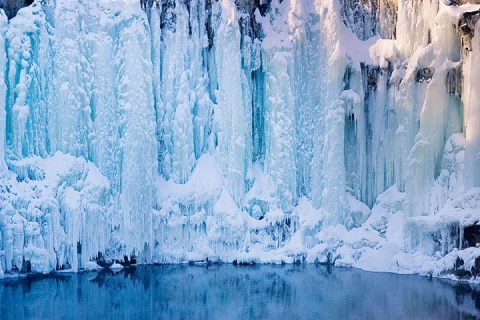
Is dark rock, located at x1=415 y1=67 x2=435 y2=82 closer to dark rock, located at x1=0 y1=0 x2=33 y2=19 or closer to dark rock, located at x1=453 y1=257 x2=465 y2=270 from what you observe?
dark rock, located at x1=453 y1=257 x2=465 y2=270

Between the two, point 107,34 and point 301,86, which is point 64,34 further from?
point 301,86

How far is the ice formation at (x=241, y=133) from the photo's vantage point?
1706 centimetres

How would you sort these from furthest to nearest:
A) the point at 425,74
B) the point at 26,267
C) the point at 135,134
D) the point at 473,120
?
the point at 135,134 < the point at 425,74 < the point at 26,267 < the point at 473,120

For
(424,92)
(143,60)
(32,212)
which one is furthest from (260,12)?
(32,212)

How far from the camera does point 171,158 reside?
1984 cm

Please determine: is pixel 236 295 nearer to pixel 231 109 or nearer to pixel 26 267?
pixel 26 267

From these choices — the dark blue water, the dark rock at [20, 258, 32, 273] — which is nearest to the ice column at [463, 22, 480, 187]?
the dark blue water

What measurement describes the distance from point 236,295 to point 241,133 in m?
6.21

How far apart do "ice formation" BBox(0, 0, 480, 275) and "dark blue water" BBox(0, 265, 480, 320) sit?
3.82ft

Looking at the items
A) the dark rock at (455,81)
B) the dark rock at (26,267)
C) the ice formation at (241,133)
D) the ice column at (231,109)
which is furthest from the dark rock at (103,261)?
the dark rock at (455,81)

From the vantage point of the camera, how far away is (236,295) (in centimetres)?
1475

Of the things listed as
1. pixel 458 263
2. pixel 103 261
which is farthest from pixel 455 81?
pixel 103 261

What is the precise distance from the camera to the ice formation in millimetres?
17062

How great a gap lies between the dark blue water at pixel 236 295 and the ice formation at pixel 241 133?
1163mm
